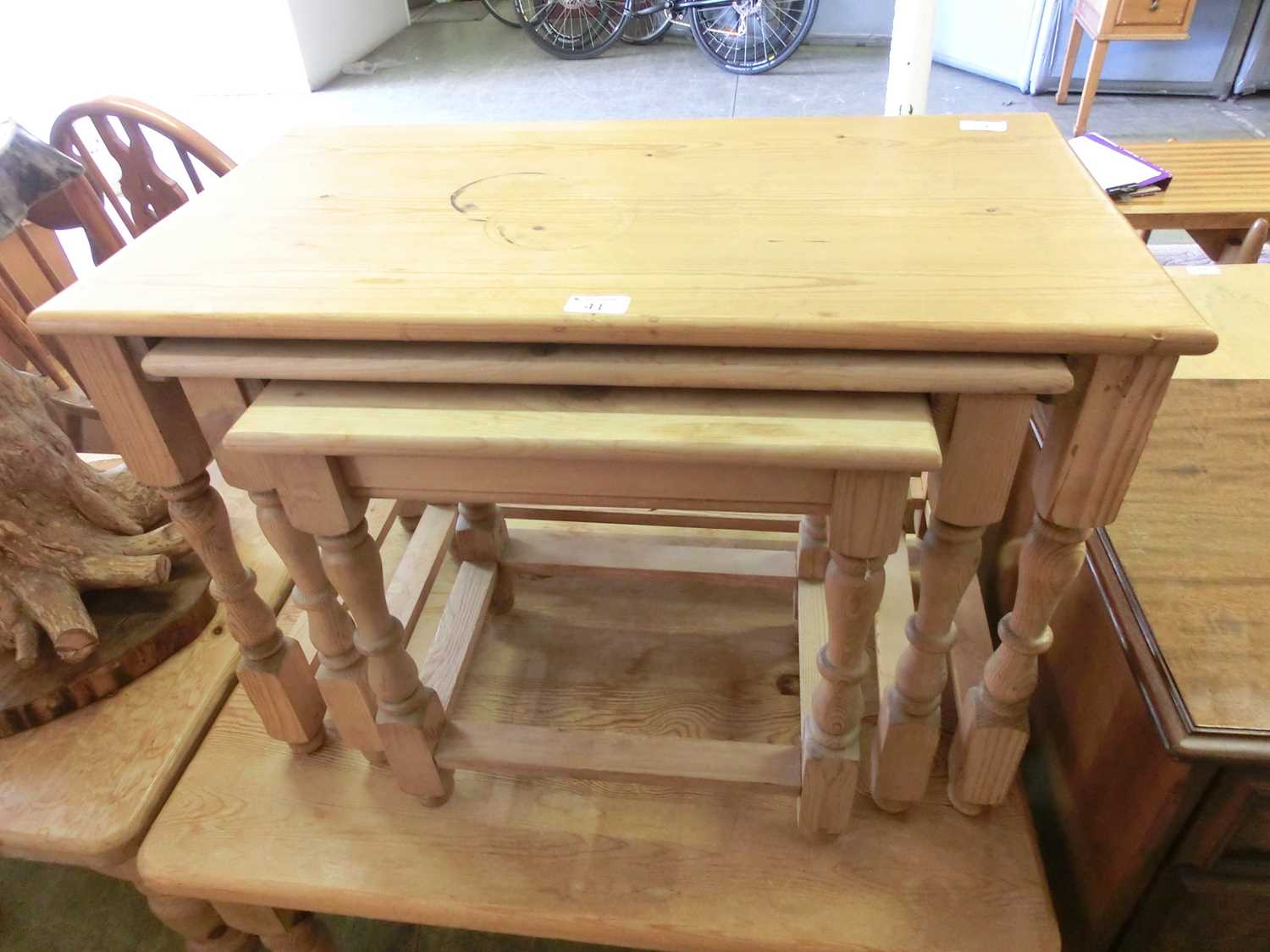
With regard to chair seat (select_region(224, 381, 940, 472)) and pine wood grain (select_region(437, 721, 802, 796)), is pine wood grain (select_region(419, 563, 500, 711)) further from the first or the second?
chair seat (select_region(224, 381, 940, 472))

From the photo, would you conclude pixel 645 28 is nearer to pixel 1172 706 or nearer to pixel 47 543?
pixel 47 543

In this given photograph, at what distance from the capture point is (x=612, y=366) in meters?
0.62

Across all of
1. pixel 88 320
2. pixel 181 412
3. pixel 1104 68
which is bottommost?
pixel 1104 68

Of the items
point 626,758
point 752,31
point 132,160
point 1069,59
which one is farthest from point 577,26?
point 626,758

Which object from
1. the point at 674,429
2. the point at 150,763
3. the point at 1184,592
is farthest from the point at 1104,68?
the point at 150,763

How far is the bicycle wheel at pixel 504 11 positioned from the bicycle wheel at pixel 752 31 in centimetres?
105

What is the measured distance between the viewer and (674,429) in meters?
0.60

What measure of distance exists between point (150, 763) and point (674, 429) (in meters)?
0.81

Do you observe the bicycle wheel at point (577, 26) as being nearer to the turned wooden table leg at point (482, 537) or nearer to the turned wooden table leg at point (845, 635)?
the turned wooden table leg at point (482, 537)

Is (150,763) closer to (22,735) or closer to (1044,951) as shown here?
(22,735)

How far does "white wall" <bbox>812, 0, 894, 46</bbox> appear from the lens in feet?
13.7

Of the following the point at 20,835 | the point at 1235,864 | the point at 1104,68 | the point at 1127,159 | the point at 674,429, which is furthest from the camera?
the point at 1104,68

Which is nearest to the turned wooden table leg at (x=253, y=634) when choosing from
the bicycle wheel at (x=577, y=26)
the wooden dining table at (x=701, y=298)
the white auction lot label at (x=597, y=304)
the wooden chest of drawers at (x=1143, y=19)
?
the wooden dining table at (x=701, y=298)

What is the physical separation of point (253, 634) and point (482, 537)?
33 cm
